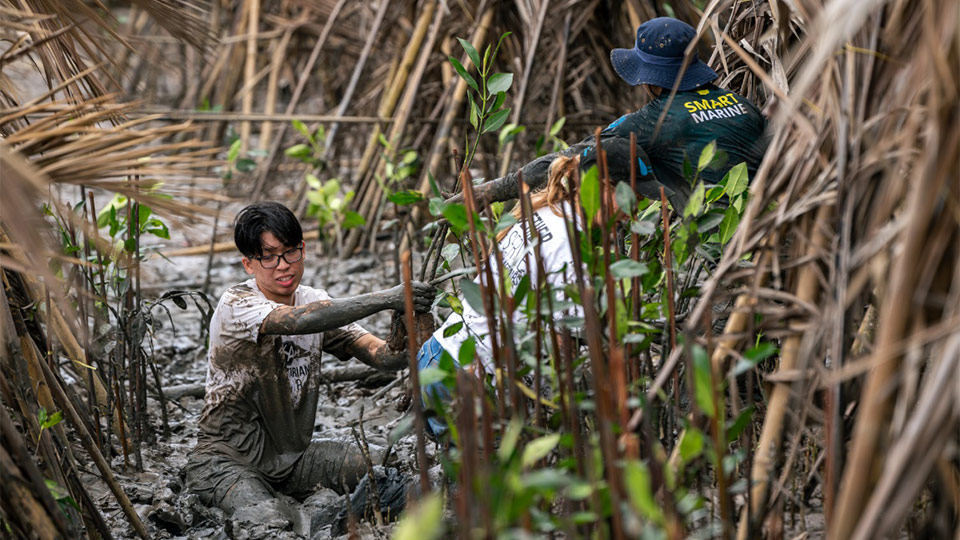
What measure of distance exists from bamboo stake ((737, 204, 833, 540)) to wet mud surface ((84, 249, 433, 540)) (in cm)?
60

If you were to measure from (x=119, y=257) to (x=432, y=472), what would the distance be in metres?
1.09

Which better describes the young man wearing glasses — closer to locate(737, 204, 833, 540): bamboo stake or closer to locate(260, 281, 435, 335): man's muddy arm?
locate(260, 281, 435, 335): man's muddy arm

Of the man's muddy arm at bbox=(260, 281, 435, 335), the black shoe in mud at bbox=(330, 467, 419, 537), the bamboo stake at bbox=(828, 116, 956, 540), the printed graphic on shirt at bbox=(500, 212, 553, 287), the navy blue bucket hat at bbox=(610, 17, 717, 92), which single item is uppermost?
the navy blue bucket hat at bbox=(610, 17, 717, 92)

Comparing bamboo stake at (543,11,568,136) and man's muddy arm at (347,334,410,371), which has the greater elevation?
bamboo stake at (543,11,568,136)

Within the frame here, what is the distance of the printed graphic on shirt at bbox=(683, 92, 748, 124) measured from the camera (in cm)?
268

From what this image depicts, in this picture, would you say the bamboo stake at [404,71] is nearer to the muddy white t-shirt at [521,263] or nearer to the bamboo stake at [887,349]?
the muddy white t-shirt at [521,263]

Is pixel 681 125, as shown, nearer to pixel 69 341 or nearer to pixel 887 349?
pixel 887 349

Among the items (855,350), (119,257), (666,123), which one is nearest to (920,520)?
(855,350)

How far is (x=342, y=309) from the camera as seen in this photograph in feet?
7.97

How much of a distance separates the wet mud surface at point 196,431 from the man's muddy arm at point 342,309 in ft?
0.92

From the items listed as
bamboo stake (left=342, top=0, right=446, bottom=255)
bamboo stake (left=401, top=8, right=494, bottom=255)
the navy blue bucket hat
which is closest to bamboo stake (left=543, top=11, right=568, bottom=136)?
bamboo stake (left=401, top=8, right=494, bottom=255)

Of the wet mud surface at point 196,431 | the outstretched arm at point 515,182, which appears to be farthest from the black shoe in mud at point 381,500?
the outstretched arm at point 515,182

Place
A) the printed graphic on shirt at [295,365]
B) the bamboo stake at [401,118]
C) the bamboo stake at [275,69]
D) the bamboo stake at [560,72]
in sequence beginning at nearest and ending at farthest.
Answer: the printed graphic on shirt at [295,365]
the bamboo stake at [560,72]
the bamboo stake at [401,118]
the bamboo stake at [275,69]

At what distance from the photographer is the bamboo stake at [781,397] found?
1640 mm
